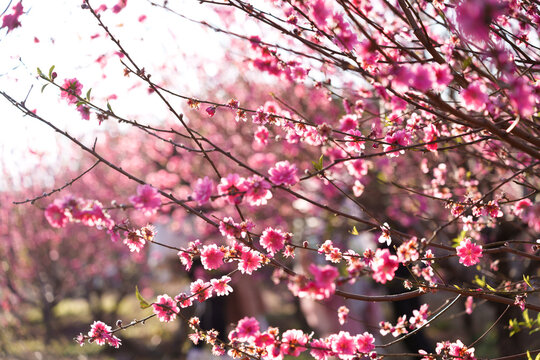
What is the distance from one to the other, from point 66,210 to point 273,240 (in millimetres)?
863

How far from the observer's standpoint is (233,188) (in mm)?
1721

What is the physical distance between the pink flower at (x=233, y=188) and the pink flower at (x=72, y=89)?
3.30ft

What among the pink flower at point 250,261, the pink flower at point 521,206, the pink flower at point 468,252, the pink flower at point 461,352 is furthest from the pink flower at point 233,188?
the pink flower at point 521,206

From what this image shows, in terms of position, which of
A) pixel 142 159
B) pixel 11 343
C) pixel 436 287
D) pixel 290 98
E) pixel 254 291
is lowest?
pixel 436 287

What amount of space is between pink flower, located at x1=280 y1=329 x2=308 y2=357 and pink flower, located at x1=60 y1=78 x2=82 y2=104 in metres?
1.44

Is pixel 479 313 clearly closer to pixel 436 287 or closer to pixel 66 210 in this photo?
pixel 436 287

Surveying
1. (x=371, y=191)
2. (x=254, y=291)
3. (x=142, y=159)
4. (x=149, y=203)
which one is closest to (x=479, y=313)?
(x=254, y=291)

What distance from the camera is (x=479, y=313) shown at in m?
10.2

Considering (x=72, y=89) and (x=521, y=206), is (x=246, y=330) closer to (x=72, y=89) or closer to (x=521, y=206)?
(x=72, y=89)

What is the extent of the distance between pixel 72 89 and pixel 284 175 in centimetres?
115

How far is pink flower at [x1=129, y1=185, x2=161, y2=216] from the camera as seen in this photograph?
5.90 feet

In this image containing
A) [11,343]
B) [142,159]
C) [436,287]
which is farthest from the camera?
[142,159]

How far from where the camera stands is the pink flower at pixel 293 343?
1983 millimetres

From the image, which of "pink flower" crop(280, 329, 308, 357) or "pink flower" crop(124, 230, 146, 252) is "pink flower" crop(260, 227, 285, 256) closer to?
"pink flower" crop(280, 329, 308, 357)
